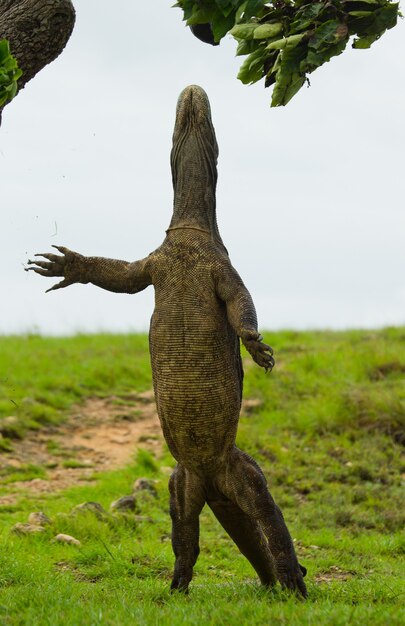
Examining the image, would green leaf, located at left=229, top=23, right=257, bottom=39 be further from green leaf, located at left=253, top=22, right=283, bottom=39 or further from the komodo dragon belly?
the komodo dragon belly

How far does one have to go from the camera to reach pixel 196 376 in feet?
19.9

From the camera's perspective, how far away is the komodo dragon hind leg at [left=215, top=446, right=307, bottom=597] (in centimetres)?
623

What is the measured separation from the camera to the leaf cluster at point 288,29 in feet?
20.0

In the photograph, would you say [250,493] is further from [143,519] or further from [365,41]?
[143,519]

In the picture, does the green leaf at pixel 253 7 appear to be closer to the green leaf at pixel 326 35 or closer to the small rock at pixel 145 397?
the green leaf at pixel 326 35

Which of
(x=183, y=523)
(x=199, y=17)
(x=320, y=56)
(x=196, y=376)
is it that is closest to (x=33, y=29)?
(x=199, y=17)

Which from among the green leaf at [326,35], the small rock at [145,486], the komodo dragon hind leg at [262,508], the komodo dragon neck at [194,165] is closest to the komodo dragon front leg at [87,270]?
the komodo dragon neck at [194,165]

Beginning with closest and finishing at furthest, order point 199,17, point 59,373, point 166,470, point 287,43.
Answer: point 287,43
point 199,17
point 166,470
point 59,373

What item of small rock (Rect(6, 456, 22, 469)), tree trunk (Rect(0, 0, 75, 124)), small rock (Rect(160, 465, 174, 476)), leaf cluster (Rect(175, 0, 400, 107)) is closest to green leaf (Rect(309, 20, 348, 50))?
leaf cluster (Rect(175, 0, 400, 107))

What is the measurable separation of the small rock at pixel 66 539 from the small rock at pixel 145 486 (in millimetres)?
2001

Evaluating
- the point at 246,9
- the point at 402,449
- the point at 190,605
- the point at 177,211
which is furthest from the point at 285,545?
the point at 402,449

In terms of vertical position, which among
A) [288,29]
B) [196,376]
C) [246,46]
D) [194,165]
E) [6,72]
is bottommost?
[196,376]

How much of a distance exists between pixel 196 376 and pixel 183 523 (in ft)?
3.45

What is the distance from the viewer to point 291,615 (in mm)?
5391
